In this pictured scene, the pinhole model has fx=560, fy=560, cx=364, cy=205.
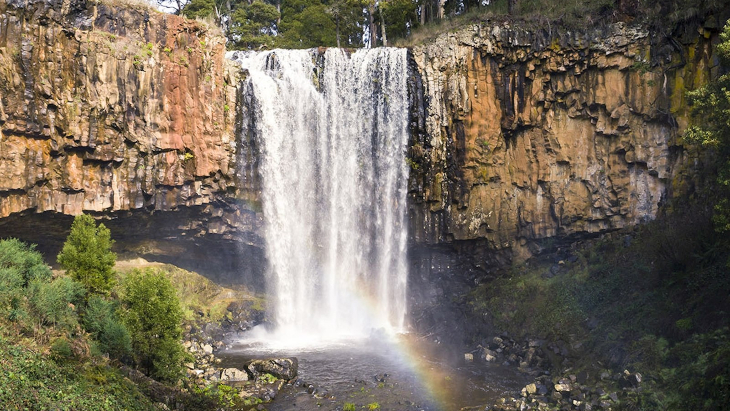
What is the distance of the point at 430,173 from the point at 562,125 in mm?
7539

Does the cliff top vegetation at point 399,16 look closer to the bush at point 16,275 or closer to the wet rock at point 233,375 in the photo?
the bush at point 16,275

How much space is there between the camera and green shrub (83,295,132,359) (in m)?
19.9

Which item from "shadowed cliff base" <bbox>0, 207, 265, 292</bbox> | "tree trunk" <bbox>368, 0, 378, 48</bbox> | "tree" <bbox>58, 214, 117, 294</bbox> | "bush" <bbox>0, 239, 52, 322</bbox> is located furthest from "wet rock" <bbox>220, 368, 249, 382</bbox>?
"tree trunk" <bbox>368, 0, 378, 48</bbox>

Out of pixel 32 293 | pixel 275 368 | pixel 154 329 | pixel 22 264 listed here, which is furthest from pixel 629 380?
pixel 22 264

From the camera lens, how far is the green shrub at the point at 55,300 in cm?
1848

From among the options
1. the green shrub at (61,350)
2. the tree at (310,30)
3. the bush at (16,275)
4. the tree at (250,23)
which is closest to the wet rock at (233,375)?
the green shrub at (61,350)

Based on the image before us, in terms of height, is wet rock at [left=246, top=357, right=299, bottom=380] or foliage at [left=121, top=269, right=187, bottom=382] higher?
foliage at [left=121, top=269, right=187, bottom=382]

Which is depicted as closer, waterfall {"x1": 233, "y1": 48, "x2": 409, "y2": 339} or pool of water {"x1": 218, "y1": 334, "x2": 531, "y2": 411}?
pool of water {"x1": 218, "y1": 334, "x2": 531, "y2": 411}

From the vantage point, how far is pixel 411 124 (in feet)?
103

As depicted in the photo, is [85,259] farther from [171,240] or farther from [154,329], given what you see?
[171,240]

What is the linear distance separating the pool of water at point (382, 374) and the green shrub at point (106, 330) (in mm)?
5683

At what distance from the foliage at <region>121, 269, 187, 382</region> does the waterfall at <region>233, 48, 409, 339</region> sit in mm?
11489

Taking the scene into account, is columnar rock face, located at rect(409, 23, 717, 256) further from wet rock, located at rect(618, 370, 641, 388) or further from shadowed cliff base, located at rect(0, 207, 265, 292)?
wet rock, located at rect(618, 370, 641, 388)

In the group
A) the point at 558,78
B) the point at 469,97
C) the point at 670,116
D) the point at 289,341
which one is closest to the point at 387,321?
the point at 289,341
